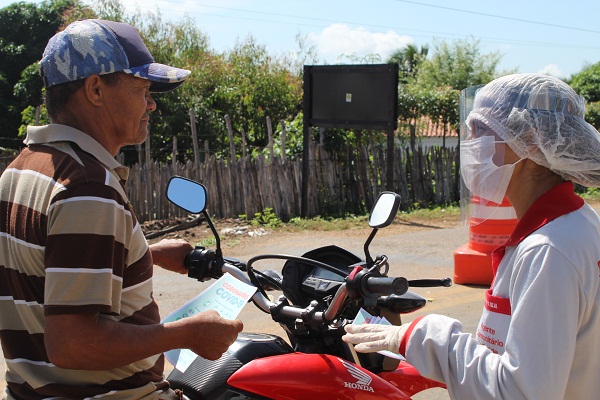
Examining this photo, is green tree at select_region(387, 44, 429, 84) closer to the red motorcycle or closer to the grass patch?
the grass patch

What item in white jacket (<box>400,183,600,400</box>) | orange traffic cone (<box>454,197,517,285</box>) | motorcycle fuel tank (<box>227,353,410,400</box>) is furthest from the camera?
orange traffic cone (<box>454,197,517,285</box>)

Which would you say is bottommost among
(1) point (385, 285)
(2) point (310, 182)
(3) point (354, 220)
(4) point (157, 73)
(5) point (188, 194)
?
(3) point (354, 220)

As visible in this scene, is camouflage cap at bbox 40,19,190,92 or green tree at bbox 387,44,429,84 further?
green tree at bbox 387,44,429,84

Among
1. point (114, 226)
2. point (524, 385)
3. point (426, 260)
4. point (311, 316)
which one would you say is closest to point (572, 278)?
point (524, 385)

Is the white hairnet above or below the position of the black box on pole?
above

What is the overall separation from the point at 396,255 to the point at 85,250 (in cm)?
757

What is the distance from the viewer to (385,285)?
2033 mm

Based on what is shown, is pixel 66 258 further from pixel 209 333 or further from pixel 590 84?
pixel 590 84

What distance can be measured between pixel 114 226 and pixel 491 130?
1113 mm

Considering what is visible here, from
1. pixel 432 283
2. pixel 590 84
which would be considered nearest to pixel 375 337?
pixel 432 283

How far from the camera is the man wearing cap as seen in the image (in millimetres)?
1665

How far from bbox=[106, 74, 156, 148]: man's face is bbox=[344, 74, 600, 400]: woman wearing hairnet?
0.91 metres

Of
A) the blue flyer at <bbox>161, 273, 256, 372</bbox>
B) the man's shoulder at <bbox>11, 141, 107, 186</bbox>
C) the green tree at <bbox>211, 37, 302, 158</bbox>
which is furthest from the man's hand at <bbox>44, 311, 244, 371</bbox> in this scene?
the green tree at <bbox>211, 37, 302, 158</bbox>

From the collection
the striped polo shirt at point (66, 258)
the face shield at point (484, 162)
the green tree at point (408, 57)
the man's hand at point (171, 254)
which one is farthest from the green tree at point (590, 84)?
the striped polo shirt at point (66, 258)
